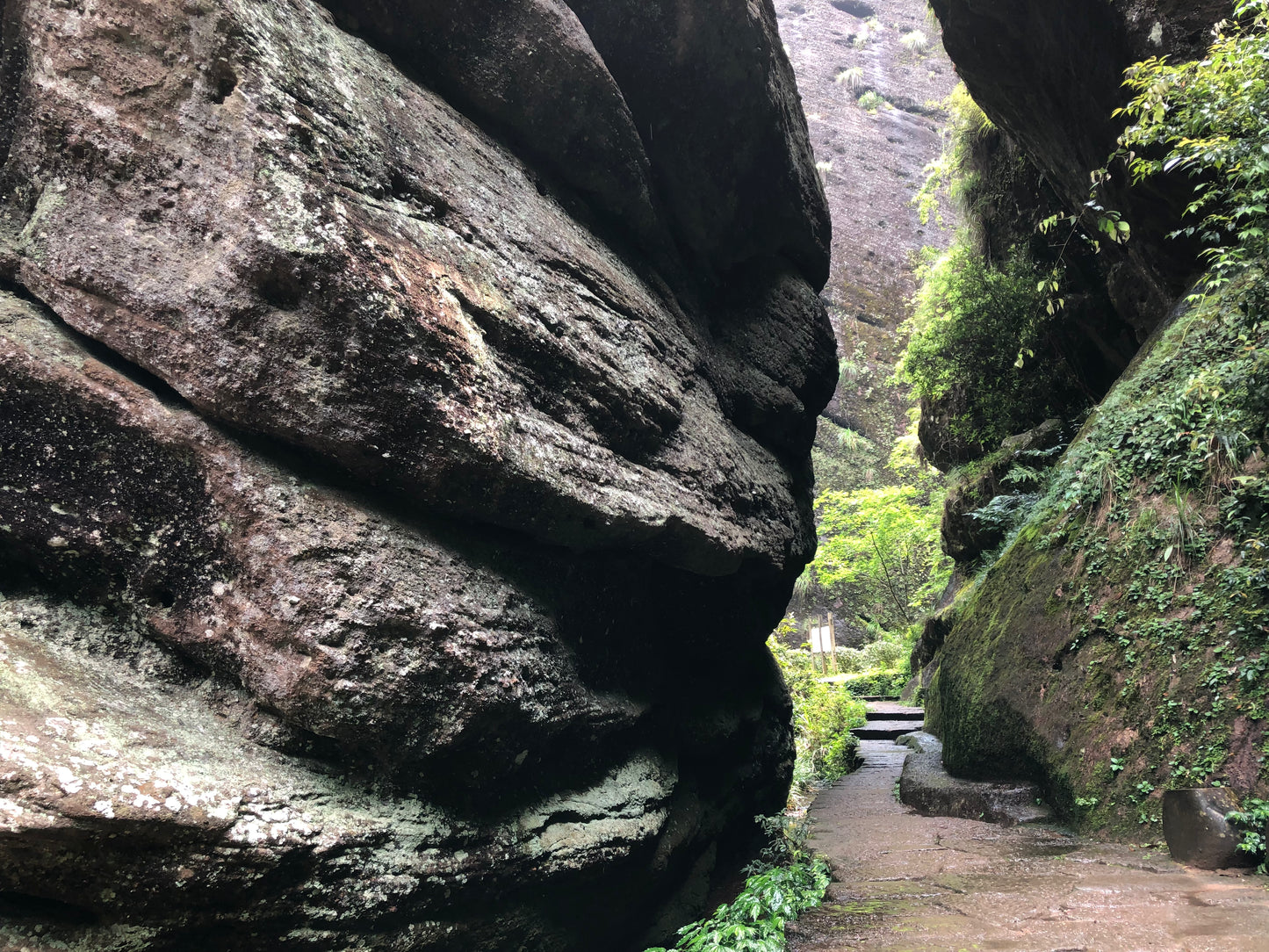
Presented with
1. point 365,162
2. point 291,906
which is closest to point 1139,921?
point 291,906

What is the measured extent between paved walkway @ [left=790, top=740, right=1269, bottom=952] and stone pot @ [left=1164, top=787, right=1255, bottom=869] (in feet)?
0.44

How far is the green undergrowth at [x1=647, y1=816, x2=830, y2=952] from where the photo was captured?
3.80 m

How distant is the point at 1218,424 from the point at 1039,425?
7.00 m

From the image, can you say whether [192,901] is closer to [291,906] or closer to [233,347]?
[291,906]

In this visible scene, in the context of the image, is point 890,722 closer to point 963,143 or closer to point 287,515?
point 963,143

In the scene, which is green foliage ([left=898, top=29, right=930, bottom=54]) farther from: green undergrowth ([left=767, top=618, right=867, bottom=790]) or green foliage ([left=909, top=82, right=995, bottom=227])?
green undergrowth ([left=767, top=618, right=867, bottom=790])

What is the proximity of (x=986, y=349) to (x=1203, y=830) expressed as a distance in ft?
34.5

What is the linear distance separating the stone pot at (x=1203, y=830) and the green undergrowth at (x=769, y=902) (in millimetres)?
2393

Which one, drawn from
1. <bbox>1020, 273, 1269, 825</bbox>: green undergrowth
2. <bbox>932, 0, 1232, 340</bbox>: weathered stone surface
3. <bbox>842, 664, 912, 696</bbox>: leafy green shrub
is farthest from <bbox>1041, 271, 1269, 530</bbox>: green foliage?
<bbox>842, 664, 912, 696</bbox>: leafy green shrub

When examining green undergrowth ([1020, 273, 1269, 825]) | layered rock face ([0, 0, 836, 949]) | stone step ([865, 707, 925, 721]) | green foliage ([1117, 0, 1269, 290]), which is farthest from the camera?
stone step ([865, 707, 925, 721])

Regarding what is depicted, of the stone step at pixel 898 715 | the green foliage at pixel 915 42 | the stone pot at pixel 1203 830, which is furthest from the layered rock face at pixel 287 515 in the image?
the green foliage at pixel 915 42

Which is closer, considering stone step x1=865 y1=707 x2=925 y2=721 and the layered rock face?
the layered rock face

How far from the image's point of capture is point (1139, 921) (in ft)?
11.6

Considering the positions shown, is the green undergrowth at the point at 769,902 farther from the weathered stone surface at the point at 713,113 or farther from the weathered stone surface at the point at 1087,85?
the weathered stone surface at the point at 1087,85
